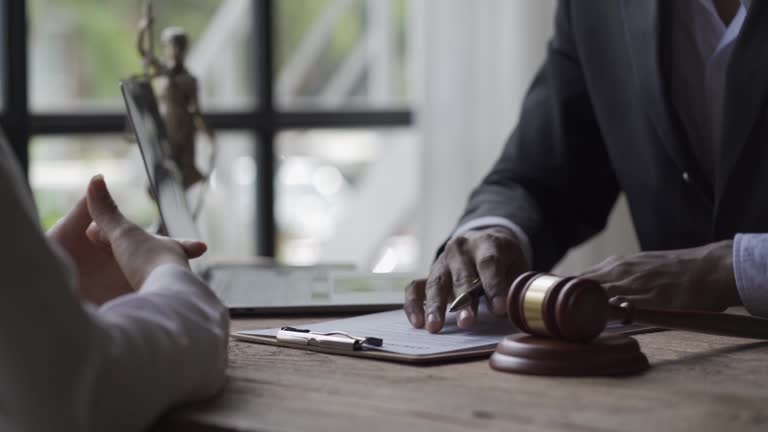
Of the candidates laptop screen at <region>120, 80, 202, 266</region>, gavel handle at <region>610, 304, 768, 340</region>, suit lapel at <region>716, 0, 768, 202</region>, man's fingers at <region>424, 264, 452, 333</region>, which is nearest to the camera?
gavel handle at <region>610, 304, 768, 340</region>

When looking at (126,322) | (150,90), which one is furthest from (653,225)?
(126,322)

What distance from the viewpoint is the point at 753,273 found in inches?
43.8

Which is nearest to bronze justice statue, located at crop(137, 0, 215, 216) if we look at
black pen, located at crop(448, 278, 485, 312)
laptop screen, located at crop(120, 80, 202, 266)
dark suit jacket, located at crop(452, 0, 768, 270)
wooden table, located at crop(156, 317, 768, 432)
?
laptop screen, located at crop(120, 80, 202, 266)

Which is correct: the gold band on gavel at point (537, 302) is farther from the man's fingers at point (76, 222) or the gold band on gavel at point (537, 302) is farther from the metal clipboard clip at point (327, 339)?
the man's fingers at point (76, 222)

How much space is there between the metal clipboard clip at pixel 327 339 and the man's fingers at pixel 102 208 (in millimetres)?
199

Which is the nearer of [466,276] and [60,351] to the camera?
[60,351]

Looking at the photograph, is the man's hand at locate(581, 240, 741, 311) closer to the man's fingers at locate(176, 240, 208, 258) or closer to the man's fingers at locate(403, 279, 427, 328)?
the man's fingers at locate(403, 279, 427, 328)

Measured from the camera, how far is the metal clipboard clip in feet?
3.14

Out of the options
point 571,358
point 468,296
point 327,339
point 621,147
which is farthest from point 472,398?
point 621,147

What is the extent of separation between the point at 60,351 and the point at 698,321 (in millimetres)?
603

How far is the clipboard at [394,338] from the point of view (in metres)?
0.92

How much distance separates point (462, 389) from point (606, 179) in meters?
1.10

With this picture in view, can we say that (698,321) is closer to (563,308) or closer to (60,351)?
(563,308)

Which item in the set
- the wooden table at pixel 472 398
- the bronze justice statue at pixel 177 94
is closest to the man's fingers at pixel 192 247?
the wooden table at pixel 472 398
